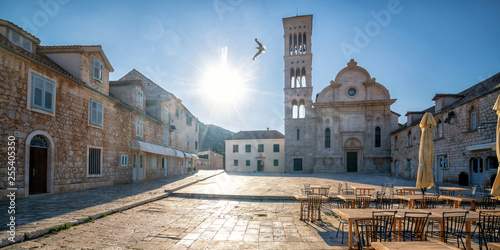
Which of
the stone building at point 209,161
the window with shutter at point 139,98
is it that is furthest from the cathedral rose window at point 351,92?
the window with shutter at point 139,98

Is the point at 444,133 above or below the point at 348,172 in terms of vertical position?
above

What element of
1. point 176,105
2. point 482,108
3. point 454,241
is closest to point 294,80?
point 176,105

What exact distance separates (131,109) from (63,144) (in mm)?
6223

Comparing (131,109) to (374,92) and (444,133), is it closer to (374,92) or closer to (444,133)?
(444,133)

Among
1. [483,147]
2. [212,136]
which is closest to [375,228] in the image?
[483,147]

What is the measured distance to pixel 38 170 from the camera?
10.6 metres

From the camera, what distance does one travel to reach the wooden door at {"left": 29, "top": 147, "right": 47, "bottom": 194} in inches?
407

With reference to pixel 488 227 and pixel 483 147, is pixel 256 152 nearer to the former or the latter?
pixel 483 147

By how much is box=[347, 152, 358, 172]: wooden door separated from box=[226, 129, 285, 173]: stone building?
42.9 feet

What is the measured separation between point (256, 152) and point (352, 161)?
17.2 meters

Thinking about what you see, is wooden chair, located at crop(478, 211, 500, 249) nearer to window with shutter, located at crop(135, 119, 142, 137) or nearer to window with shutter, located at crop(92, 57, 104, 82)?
window with shutter, located at crop(92, 57, 104, 82)

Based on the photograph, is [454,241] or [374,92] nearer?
[454,241]

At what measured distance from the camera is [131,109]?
17.6 m

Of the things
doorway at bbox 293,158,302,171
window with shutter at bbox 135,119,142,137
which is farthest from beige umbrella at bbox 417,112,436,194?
doorway at bbox 293,158,302,171
